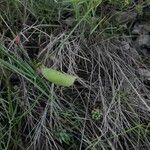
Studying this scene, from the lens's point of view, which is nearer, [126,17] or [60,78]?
[60,78]

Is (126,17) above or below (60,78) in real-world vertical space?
below

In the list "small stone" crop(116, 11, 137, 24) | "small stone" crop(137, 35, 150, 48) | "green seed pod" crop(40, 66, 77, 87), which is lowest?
"small stone" crop(137, 35, 150, 48)

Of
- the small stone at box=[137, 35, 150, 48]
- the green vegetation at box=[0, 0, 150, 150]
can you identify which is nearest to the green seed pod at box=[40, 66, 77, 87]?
the green vegetation at box=[0, 0, 150, 150]

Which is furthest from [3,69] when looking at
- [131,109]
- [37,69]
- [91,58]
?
[131,109]

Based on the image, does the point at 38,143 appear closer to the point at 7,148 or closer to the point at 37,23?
the point at 7,148

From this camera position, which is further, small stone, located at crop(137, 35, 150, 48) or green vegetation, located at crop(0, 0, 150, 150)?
small stone, located at crop(137, 35, 150, 48)

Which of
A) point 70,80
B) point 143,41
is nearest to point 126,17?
point 143,41

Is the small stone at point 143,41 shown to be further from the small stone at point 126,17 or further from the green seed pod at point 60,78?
the green seed pod at point 60,78

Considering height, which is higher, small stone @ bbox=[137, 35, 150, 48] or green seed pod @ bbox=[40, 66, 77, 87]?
green seed pod @ bbox=[40, 66, 77, 87]

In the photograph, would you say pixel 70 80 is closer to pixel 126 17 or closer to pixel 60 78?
pixel 60 78

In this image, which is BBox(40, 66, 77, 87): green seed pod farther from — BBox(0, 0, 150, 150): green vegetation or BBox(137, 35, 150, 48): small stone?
BBox(137, 35, 150, 48): small stone
